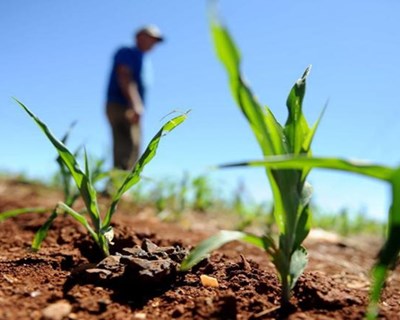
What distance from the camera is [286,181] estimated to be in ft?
2.63

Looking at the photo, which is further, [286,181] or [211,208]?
[211,208]

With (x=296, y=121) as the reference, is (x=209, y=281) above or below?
below

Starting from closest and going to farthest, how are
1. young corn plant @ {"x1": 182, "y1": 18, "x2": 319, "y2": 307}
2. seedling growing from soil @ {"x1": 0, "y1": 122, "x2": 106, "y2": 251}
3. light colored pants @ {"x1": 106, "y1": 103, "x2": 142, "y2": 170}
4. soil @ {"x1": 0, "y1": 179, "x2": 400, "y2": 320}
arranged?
young corn plant @ {"x1": 182, "y1": 18, "x2": 319, "y2": 307} < soil @ {"x1": 0, "y1": 179, "x2": 400, "y2": 320} < seedling growing from soil @ {"x1": 0, "y1": 122, "x2": 106, "y2": 251} < light colored pants @ {"x1": 106, "y1": 103, "x2": 142, "y2": 170}

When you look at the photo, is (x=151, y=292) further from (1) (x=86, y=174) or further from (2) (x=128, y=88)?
(2) (x=128, y=88)

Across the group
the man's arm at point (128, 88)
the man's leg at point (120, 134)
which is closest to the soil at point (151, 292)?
the man's arm at point (128, 88)

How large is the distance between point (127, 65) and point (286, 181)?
4.36 meters

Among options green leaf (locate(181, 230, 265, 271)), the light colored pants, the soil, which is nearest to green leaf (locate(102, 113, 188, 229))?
the soil

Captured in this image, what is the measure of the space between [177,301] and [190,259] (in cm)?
29

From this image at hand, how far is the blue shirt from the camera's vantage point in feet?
16.1

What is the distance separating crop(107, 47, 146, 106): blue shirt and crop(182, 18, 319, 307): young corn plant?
14.0ft

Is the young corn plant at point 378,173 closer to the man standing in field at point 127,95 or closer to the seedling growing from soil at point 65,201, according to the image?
the seedling growing from soil at point 65,201

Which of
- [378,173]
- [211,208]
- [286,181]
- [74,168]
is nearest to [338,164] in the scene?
[378,173]

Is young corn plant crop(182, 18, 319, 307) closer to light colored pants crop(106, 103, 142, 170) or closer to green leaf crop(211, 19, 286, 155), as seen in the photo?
green leaf crop(211, 19, 286, 155)

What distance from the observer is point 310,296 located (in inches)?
37.7
